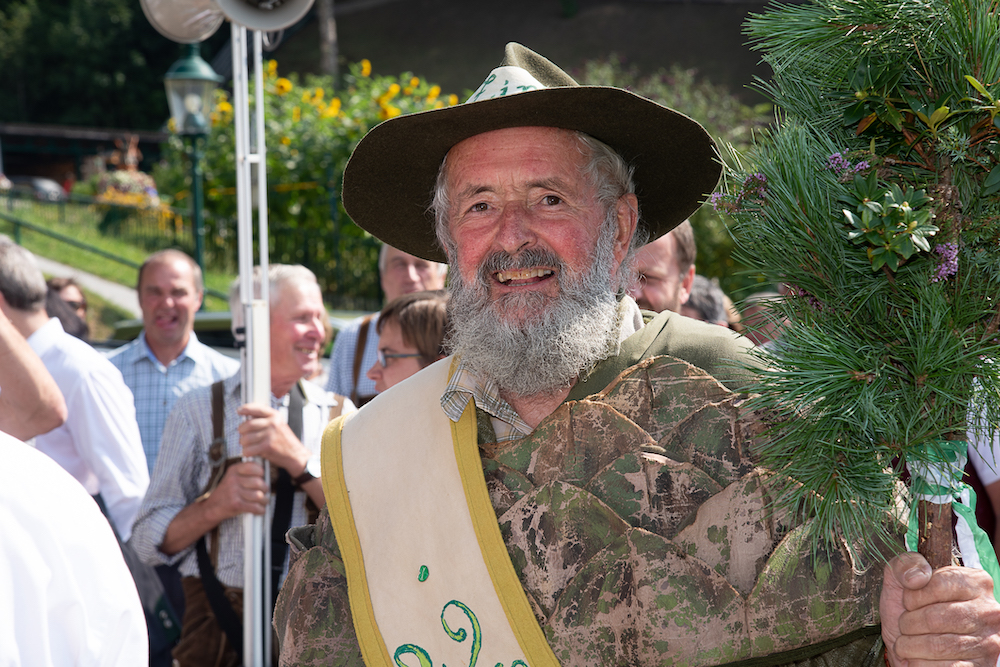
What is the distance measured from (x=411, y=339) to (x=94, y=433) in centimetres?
140

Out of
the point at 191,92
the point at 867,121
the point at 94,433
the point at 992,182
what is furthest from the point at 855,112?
the point at 191,92

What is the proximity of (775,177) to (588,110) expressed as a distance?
76 centimetres

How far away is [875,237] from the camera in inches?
56.0

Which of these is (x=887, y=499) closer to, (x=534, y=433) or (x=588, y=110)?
(x=534, y=433)

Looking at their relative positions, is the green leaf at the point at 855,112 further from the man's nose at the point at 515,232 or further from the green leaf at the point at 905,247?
the man's nose at the point at 515,232

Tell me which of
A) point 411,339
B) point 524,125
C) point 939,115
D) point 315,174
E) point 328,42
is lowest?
point 939,115

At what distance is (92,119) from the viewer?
35.7m

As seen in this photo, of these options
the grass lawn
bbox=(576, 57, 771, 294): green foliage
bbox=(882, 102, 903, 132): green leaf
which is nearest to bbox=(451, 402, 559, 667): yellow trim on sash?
bbox=(882, 102, 903, 132): green leaf

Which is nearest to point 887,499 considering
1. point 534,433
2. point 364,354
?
point 534,433

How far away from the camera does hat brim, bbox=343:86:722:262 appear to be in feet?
7.20

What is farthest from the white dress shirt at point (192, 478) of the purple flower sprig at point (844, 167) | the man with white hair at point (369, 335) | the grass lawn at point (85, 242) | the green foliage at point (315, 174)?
the grass lawn at point (85, 242)

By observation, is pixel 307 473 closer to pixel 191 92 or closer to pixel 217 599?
pixel 217 599

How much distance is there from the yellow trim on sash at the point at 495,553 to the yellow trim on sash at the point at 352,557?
29 cm

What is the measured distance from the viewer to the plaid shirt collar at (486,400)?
2211mm
